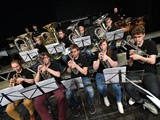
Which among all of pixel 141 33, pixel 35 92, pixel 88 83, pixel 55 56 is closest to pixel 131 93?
pixel 88 83

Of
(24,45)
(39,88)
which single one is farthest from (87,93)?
(24,45)

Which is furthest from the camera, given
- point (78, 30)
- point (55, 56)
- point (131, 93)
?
point (78, 30)

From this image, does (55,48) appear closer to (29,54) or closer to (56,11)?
(29,54)

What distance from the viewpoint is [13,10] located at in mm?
7656

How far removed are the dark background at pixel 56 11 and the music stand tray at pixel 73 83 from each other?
473cm

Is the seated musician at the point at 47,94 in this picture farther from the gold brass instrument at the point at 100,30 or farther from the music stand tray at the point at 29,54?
the gold brass instrument at the point at 100,30

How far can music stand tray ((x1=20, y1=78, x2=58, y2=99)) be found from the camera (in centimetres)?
340

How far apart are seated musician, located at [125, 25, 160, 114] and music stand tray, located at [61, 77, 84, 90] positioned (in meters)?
0.87

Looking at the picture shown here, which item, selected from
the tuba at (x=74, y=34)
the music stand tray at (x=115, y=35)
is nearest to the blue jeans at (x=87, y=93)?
the music stand tray at (x=115, y=35)

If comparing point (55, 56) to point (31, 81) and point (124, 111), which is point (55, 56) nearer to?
point (31, 81)

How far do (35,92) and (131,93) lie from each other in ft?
5.62

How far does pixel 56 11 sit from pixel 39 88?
5.20 m

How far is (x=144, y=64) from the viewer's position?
12.1 feet

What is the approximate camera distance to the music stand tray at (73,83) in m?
3.56
